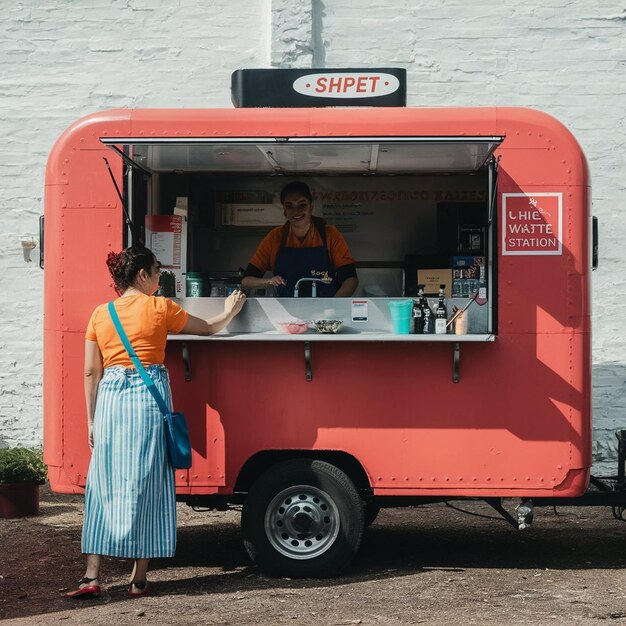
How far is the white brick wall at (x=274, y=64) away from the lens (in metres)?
10.5

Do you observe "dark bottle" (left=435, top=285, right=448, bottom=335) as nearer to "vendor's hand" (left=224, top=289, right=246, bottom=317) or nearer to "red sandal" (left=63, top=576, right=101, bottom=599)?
"vendor's hand" (left=224, top=289, right=246, bottom=317)

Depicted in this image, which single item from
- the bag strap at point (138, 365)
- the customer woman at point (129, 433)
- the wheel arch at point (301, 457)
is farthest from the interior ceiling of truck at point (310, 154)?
the wheel arch at point (301, 457)

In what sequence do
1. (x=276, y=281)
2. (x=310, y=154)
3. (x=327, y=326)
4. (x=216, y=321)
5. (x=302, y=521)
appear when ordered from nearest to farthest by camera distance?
(x=216, y=321) → (x=327, y=326) → (x=302, y=521) → (x=310, y=154) → (x=276, y=281)

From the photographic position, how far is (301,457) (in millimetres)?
6867

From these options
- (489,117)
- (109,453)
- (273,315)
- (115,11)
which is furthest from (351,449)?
(115,11)

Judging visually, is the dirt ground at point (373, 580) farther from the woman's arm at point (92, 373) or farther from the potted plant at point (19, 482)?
the woman's arm at point (92, 373)

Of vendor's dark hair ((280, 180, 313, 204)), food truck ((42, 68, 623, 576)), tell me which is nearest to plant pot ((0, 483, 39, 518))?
food truck ((42, 68, 623, 576))

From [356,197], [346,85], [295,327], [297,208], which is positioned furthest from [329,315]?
[356,197]

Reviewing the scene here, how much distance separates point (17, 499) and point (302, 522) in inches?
129

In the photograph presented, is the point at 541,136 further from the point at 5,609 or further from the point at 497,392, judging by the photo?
the point at 5,609

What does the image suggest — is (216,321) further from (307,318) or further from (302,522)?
(302,522)

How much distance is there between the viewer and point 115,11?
1095 centimetres

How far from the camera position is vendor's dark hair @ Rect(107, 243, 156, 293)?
6473mm

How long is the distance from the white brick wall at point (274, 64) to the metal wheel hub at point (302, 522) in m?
4.36
